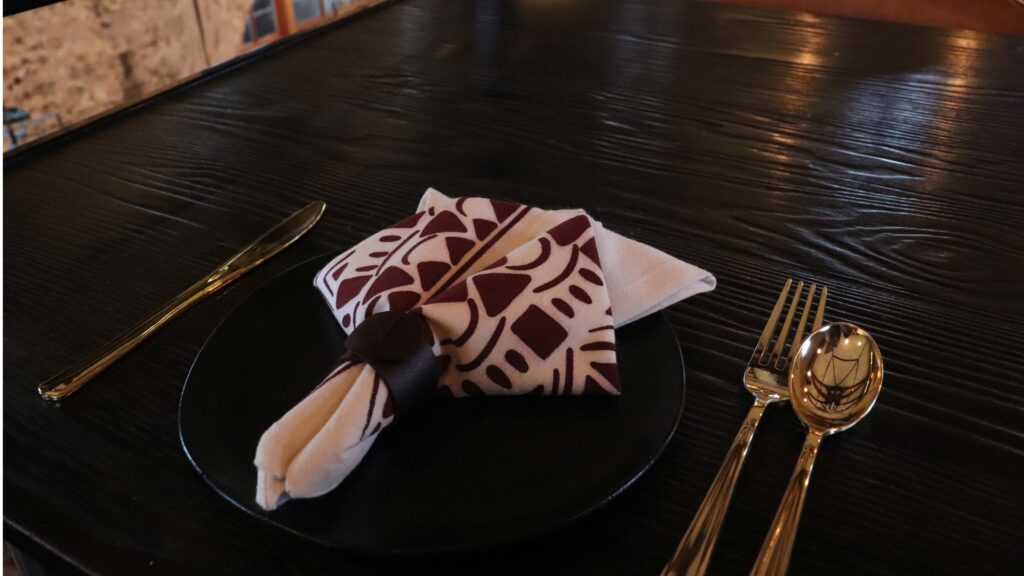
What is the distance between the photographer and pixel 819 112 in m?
0.75

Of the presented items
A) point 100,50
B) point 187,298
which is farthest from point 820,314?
point 100,50

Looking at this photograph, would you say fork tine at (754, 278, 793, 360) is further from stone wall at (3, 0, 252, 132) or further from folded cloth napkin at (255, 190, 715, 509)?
stone wall at (3, 0, 252, 132)

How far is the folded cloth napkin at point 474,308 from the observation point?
32cm

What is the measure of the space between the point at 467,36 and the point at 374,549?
0.77 meters

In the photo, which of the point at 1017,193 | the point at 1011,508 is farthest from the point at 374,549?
the point at 1017,193

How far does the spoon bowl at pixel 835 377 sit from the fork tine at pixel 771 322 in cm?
2

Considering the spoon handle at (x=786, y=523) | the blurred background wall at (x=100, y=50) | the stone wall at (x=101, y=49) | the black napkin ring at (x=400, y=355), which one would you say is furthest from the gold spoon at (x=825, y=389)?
the stone wall at (x=101, y=49)

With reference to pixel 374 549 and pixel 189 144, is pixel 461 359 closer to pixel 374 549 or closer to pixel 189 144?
pixel 374 549

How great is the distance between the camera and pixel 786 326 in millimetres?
453

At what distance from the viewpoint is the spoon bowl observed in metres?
0.39

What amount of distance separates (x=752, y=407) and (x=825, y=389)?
4 centimetres

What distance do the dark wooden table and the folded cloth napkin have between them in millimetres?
46

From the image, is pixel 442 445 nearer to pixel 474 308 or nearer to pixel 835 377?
pixel 474 308

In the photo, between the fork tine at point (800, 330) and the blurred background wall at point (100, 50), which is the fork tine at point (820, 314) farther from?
the blurred background wall at point (100, 50)
